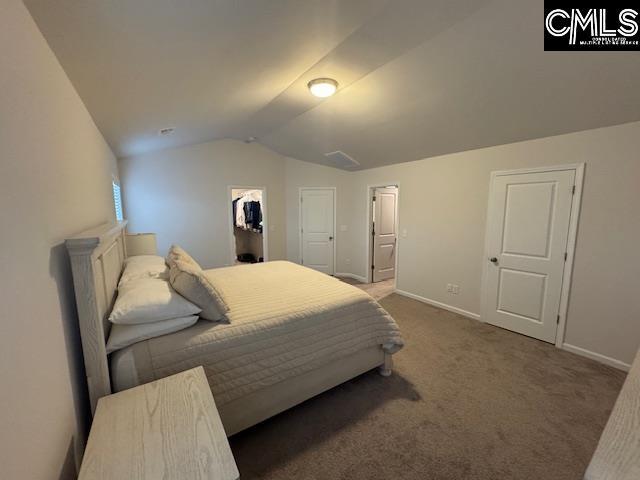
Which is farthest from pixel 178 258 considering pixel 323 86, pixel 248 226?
pixel 248 226

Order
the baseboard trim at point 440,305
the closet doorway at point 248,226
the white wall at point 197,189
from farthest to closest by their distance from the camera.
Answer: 1. the closet doorway at point 248,226
2. the white wall at point 197,189
3. the baseboard trim at point 440,305

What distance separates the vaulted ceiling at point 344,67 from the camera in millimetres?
1281

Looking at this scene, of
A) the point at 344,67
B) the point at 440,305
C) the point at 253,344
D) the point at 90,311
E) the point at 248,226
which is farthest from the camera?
the point at 248,226

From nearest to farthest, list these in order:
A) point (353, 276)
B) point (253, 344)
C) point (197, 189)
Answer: point (253, 344) < point (197, 189) < point (353, 276)

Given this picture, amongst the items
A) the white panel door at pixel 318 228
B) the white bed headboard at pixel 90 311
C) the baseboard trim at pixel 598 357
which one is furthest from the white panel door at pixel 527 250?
the white bed headboard at pixel 90 311

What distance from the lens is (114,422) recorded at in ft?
3.38

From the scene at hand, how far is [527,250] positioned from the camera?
2.94 m

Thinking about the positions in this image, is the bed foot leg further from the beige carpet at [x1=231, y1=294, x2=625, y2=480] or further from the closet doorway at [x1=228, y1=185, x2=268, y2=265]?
the closet doorway at [x1=228, y1=185, x2=268, y2=265]

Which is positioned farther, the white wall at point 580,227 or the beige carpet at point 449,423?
the white wall at point 580,227

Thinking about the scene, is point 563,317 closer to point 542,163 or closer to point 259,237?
point 542,163

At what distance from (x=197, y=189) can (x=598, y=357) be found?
559 cm

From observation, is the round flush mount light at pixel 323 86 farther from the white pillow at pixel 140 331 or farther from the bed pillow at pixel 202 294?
the white pillow at pixel 140 331

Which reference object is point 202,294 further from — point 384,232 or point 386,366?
point 384,232

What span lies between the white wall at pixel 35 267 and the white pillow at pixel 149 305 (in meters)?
0.21
